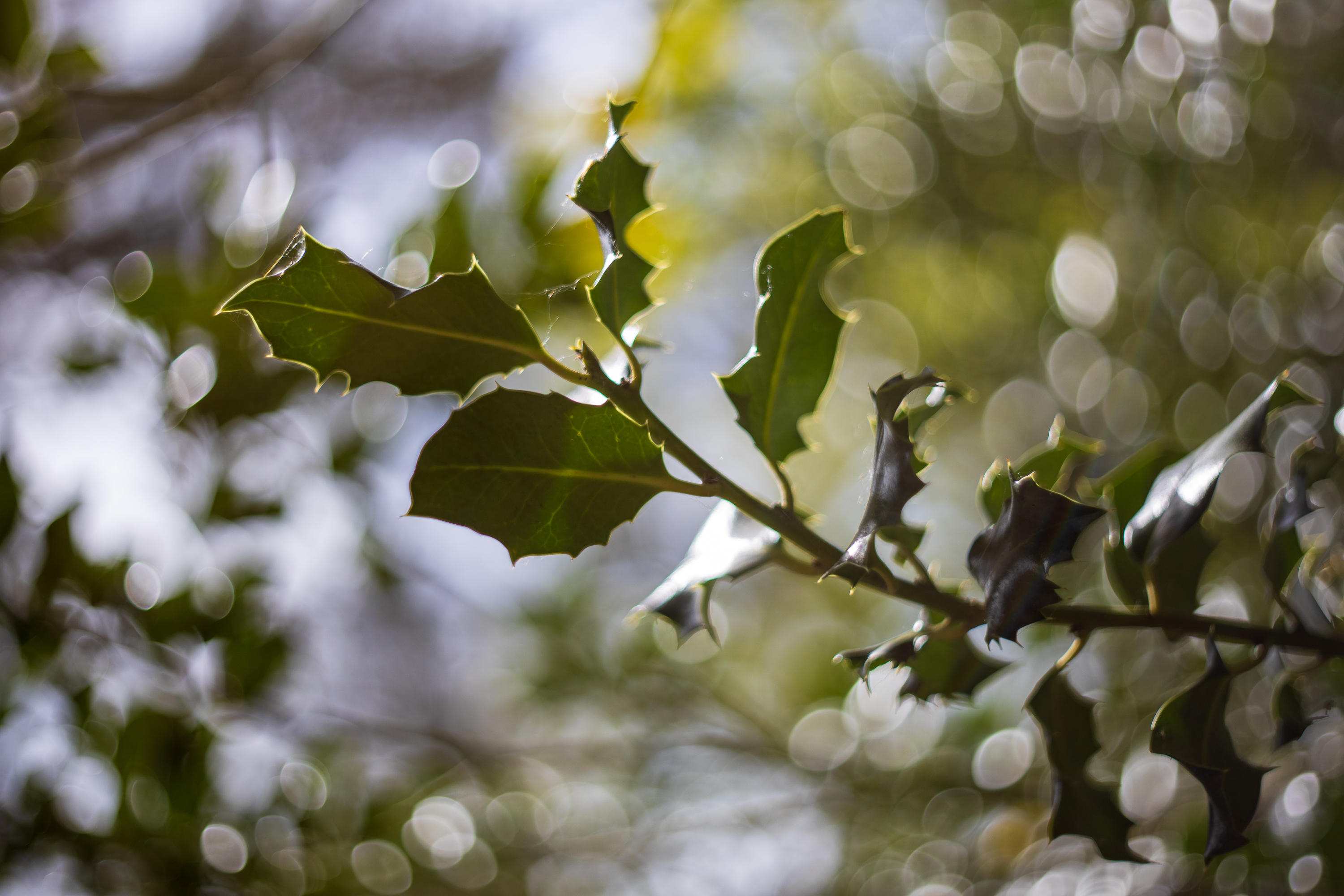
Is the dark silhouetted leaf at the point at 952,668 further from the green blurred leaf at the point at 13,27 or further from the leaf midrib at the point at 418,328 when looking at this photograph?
the green blurred leaf at the point at 13,27

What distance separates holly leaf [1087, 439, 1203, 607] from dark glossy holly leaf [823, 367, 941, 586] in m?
0.20

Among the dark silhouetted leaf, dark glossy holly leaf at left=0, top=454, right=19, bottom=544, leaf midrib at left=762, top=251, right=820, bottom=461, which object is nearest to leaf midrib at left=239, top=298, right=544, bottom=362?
leaf midrib at left=762, top=251, right=820, bottom=461

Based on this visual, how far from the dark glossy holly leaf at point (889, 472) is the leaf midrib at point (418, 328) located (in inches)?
6.0

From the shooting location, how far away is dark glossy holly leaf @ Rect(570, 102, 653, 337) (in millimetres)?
359

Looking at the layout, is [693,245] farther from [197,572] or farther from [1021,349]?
[197,572]

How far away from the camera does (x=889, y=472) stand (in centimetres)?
34

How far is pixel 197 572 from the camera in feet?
3.47

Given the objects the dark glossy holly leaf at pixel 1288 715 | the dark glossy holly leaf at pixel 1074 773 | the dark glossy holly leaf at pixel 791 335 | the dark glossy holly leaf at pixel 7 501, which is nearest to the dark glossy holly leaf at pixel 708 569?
the dark glossy holly leaf at pixel 791 335

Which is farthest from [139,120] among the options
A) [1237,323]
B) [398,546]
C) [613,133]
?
[1237,323]

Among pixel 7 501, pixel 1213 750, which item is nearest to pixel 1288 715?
pixel 1213 750

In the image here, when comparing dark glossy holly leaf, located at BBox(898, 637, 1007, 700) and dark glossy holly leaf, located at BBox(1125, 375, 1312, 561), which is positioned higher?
dark glossy holly leaf, located at BBox(1125, 375, 1312, 561)

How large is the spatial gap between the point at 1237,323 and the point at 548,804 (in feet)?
4.48

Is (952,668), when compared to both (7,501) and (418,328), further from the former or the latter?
(7,501)

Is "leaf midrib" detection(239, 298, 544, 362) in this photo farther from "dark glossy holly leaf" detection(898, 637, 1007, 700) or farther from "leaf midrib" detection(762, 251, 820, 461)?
"dark glossy holly leaf" detection(898, 637, 1007, 700)
